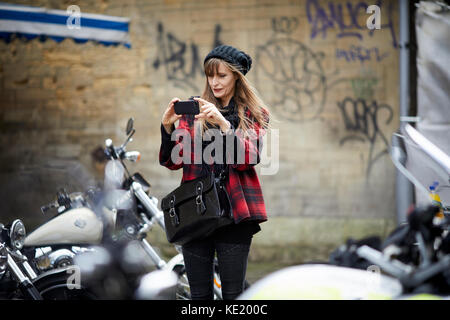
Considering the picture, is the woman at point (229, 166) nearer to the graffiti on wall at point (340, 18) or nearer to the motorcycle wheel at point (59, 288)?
the motorcycle wheel at point (59, 288)

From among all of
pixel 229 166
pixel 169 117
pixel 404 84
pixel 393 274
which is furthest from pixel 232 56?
pixel 404 84

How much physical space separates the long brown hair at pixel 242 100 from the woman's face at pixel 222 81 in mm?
14

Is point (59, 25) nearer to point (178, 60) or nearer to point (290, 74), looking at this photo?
point (178, 60)

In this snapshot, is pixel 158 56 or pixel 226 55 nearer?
pixel 226 55

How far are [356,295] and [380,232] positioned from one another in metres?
4.80

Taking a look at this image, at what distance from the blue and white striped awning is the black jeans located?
4.60 meters

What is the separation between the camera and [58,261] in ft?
12.0

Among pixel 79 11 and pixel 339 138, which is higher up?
pixel 79 11

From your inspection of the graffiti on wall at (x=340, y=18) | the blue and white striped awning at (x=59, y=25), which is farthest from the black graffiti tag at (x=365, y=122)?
the blue and white striped awning at (x=59, y=25)

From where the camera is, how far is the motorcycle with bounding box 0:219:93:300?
317 centimetres
